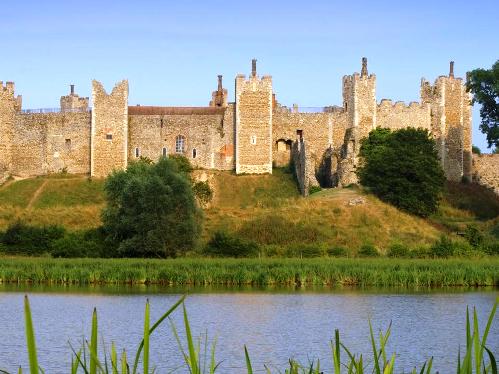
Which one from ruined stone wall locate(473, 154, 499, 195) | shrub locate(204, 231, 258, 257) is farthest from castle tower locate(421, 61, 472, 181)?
shrub locate(204, 231, 258, 257)

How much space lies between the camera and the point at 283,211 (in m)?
41.7

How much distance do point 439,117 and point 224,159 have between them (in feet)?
35.1

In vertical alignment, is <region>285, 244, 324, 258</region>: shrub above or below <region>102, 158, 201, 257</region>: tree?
below

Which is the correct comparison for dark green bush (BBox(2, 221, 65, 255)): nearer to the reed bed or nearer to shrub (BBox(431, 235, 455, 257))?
the reed bed

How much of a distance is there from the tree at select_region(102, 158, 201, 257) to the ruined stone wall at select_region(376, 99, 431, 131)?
615 inches

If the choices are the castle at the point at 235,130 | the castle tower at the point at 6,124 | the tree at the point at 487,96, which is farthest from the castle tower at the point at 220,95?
the tree at the point at 487,96

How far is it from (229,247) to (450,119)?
63.0 ft

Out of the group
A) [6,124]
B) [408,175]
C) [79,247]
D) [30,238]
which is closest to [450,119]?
[408,175]

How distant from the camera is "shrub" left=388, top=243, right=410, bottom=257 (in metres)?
36.1

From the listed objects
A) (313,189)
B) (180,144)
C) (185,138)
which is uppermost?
(185,138)

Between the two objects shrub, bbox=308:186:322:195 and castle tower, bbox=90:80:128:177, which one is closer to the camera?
shrub, bbox=308:186:322:195

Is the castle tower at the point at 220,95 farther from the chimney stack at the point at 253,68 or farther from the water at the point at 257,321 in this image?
the water at the point at 257,321

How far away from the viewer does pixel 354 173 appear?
46.5 m

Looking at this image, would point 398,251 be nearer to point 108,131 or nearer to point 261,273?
point 261,273
